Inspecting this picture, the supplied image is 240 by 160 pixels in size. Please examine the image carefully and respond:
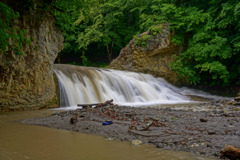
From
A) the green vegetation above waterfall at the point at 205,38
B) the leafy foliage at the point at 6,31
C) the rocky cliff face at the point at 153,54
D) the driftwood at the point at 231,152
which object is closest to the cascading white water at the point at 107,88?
the rocky cliff face at the point at 153,54

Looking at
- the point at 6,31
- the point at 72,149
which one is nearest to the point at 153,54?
the point at 6,31

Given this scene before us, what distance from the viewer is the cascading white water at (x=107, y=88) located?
9211 mm

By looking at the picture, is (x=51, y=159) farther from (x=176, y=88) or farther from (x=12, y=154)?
(x=176, y=88)

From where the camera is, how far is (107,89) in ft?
35.3

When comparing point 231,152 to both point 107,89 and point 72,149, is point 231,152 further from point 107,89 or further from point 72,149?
point 107,89

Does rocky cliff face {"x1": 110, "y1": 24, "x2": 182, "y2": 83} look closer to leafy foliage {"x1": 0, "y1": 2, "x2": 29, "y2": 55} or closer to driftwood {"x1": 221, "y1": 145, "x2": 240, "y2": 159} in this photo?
leafy foliage {"x1": 0, "y1": 2, "x2": 29, "y2": 55}

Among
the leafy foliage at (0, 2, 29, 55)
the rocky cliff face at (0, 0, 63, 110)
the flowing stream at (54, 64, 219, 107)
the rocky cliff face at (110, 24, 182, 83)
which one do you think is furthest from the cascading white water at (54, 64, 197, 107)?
the leafy foliage at (0, 2, 29, 55)

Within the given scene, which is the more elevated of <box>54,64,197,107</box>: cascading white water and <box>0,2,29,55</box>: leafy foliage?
<box>0,2,29,55</box>: leafy foliage

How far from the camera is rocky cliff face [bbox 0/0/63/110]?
21.9 ft

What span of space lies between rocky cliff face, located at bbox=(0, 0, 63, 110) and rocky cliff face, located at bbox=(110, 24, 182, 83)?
7.56 meters

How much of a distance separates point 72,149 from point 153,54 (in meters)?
13.3

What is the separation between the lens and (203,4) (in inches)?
631

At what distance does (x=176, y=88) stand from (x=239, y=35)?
17.7 ft

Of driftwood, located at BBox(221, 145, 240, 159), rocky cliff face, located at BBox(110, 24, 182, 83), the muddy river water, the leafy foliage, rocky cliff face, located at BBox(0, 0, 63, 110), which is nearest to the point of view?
driftwood, located at BBox(221, 145, 240, 159)
